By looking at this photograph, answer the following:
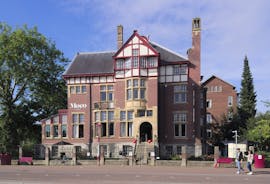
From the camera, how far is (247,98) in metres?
67.0

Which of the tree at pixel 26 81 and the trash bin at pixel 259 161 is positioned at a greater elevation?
the tree at pixel 26 81

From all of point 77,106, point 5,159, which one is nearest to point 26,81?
point 77,106

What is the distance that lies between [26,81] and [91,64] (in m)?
9.95

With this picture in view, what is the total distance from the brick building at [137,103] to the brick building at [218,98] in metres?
26.8

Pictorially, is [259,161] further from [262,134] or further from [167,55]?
[167,55]

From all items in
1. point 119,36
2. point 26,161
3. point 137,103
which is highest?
point 119,36

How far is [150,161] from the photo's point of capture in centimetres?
3675

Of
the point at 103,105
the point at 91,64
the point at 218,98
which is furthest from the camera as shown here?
the point at 218,98

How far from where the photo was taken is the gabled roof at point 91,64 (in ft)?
166

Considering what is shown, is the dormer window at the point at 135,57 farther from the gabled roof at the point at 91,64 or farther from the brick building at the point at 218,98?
the brick building at the point at 218,98

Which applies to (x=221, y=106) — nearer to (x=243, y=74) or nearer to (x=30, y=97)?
(x=243, y=74)

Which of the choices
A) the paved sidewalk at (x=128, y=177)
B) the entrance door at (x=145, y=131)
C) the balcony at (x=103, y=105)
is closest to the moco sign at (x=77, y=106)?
the balcony at (x=103, y=105)

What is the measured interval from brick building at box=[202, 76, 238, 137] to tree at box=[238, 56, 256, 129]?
6385 millimetres

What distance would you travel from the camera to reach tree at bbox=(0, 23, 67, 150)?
→ 169ft
